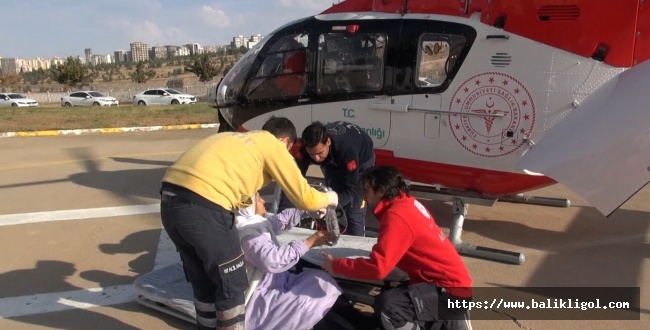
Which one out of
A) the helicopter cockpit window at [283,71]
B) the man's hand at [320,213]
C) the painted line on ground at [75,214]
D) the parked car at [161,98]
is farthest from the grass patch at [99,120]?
the parked car at [161,98]

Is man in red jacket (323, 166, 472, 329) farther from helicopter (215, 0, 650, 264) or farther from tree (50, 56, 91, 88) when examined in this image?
tree (50, 56, 91, 88)

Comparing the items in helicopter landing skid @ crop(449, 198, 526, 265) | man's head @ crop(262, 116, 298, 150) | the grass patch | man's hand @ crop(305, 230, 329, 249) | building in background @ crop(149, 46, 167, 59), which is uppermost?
building in background @ crop(149, 46, 167, 59)

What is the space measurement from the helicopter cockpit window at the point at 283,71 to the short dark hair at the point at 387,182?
2978 mm

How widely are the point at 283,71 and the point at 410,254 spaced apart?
141 inches

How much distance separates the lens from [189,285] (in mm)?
3988

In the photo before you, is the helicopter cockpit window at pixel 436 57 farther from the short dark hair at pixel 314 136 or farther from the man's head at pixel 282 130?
the man's head at pixel 282 130

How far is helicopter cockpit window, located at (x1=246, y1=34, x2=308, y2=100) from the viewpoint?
19.8ft

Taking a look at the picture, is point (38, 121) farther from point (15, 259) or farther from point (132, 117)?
point (15, 259)

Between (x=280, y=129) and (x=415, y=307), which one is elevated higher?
(x=280, y=129)

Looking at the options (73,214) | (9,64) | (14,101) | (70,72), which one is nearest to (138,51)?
(9,64)

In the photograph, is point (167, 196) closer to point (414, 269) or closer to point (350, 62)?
point (414, 269)

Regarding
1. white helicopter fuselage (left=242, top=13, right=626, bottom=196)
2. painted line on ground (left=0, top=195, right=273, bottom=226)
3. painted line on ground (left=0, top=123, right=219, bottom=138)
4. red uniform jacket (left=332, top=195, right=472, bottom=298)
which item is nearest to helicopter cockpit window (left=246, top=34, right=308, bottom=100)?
white helicopter fuselage (left=242, top=13, right=626, bottom=196)

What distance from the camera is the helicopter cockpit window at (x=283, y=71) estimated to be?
19.8ft

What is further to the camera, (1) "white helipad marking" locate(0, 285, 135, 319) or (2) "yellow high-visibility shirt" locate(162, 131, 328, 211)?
(1) "white helipad marking" locate(0, 285, 135, 319)
